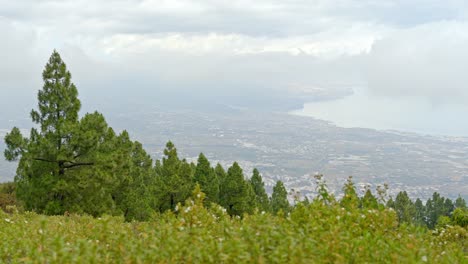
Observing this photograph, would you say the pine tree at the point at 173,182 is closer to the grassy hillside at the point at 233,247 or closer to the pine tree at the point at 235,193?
the pine tree at the point at 235,193

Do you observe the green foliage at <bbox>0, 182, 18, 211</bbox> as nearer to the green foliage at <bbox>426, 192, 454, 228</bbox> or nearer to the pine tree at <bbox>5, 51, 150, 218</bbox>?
the pine tree at <bbox>5, 51, 150, 218</bbox>

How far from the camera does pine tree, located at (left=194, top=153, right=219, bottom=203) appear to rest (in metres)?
33.7

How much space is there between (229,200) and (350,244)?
1193 inches

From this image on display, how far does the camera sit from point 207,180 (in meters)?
34.7

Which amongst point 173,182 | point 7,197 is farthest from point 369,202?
point 7,197

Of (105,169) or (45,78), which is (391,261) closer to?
(105,169)

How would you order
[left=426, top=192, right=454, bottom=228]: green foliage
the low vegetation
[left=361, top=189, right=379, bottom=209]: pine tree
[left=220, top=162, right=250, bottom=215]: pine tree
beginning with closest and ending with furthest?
the low vegetation
[left=361, top=189, right=379, bottom=209]: pine tree
[left=220, top=162, right=250, bottom=215]: pine tree
[left=426, top=192, right=454, bottom=228]: green foliage

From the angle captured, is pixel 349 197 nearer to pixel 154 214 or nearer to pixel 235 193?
pixel 154 214

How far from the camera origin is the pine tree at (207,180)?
33.7 metres

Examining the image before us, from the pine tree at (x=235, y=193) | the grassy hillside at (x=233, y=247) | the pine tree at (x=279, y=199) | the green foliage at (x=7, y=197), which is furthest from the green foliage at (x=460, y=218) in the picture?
the pine tree at (x=279, y=199)

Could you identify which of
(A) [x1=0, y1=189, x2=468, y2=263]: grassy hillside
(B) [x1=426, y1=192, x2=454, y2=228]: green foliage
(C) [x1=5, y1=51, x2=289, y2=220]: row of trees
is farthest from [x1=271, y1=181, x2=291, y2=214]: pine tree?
(A) [x1=0, y1=189, x2=468, y2=263]: grassy hillside

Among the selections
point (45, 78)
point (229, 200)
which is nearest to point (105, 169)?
point (45, 78)

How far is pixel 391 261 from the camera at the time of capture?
558 centimetres

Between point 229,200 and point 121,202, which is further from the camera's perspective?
point 229,200
